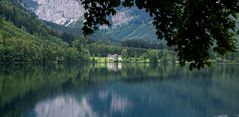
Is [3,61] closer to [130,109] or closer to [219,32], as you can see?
[130,109]

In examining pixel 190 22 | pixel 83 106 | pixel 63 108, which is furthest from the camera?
pixel 83 106

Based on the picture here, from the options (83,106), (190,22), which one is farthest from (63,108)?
(190,22)

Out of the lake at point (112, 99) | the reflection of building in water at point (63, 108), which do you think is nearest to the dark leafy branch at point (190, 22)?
the lake at point (112, 99)

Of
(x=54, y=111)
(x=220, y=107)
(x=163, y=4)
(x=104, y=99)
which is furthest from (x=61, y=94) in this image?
(x=163, y=4)

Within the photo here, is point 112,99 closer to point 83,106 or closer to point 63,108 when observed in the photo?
point 83,106

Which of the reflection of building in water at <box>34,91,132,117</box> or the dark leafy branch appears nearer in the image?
the dark leafy branch

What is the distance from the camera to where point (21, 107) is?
6856cm

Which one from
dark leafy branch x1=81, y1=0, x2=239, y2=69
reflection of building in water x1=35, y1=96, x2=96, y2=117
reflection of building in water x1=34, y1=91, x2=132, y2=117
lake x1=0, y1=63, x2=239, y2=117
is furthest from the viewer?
lake x1=0, y1=63, x2=239, y2=117

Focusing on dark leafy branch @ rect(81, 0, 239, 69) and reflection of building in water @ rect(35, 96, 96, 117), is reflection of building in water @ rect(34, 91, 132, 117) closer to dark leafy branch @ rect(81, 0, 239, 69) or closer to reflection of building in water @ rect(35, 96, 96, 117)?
reflection of building in water @ rect(35, 96, 96, 117)

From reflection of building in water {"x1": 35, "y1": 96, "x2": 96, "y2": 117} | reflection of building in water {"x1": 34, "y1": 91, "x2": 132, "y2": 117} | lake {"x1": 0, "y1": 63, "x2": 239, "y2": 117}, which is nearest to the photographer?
reflection of building in water {"x1": 35, "y1": 96, "x2": 96, "y2": 117}

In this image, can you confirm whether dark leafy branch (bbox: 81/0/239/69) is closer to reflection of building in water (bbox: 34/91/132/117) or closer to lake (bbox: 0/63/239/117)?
lake (bbox: 0/63/239/117)

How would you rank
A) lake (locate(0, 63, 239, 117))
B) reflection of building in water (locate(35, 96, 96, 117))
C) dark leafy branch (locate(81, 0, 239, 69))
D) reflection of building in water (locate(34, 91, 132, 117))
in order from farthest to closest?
lake (locate(0, 63, 239, 117)) → reflection of building in water (locate(34, 91, 132, 117)) → reflection of building in water (locate(35, 96, 96, 117)) → dark leafy branch (locate(81, 0, 239, 69))

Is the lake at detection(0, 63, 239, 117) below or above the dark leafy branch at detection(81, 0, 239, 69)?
below

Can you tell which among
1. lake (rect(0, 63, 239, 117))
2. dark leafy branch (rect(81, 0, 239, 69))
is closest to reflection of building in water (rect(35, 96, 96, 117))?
lake (rect(0, 63, 239, 117))
